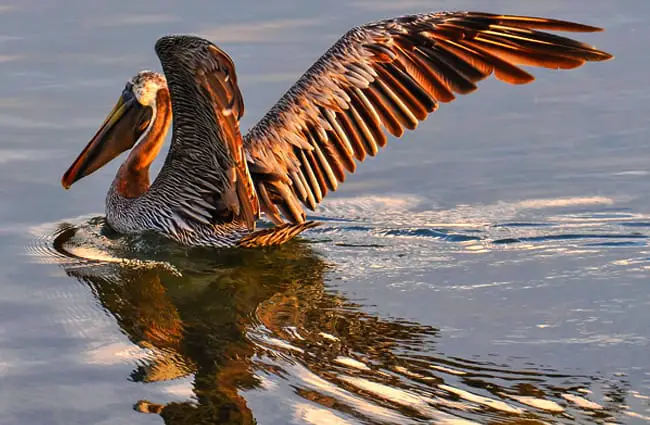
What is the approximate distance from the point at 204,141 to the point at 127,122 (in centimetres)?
130

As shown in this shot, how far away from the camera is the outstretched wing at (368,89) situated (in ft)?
23.4

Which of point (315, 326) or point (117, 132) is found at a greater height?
point (117, 132)

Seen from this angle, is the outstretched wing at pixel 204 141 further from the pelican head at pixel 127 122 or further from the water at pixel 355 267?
the pelican head at pixel 127 122

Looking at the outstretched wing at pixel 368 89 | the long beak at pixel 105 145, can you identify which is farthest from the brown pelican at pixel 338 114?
the long beak at pixel 105 145

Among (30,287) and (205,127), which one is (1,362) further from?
(205,127)

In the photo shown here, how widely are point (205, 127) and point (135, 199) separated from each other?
102 centimetres

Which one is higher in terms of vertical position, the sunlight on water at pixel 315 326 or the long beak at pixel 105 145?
the long beak at pixel 105 145

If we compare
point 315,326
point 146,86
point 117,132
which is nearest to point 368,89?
point 146,86

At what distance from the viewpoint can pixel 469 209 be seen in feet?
24.2

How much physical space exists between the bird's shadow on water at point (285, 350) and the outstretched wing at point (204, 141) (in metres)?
0.27

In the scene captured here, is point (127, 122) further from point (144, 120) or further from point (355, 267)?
point (355, 267)

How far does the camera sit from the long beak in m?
7.68

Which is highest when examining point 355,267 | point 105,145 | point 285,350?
point 105,145

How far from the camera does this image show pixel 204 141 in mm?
6797
